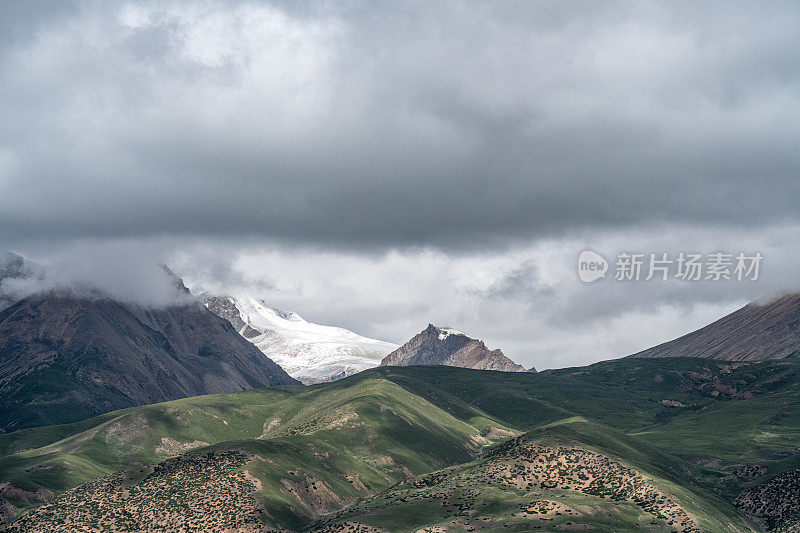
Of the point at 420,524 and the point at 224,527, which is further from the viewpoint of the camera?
the point at 224,527

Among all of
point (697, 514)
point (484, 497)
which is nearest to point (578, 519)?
point (484, 497)

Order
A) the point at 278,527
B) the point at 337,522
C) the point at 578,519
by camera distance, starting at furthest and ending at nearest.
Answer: the point at 278,527 → the point at 337,522 → the point at 578,519

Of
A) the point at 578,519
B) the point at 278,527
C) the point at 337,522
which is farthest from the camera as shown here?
the point at 278,527

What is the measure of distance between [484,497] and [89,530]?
94295 millimetres

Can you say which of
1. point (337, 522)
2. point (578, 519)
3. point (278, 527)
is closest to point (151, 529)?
point (278, 527)

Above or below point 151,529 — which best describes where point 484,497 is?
above

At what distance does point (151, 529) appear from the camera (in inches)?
7785

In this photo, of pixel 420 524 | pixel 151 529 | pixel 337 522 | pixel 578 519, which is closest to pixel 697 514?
pixel 578 519

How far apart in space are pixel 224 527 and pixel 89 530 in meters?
33.6

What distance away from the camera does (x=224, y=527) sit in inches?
7662

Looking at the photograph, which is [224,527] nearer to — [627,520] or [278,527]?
[278,527]

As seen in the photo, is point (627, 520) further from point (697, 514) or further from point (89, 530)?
point (89, 530)

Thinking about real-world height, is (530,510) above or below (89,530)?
above

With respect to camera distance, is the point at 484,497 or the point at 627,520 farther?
the point at 484,497
